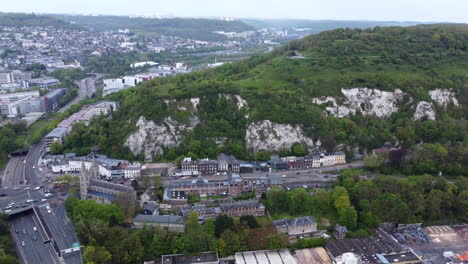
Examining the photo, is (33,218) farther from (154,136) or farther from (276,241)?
(276,241)

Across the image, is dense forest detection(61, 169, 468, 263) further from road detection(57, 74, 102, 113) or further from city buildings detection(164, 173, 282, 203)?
road detection(57, 74, 102, 113)

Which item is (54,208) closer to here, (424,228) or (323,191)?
(323,191)

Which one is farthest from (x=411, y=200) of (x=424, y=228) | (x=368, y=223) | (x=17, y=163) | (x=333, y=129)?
(x=17, y=163)

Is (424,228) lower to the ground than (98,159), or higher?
lower

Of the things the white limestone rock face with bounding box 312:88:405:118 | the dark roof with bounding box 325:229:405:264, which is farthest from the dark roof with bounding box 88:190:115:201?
the white limestone rock face with bounding box 312:88:405:118

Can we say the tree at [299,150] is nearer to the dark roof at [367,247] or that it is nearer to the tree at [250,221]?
the tree at [250,221]

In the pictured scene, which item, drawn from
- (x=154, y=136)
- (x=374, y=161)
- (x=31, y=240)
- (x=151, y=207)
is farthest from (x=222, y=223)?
(x=374, y=161)

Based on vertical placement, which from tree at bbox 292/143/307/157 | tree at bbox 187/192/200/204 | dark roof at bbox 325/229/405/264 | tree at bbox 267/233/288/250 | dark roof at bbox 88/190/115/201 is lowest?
dark roof at bbox 325/229/405/264
